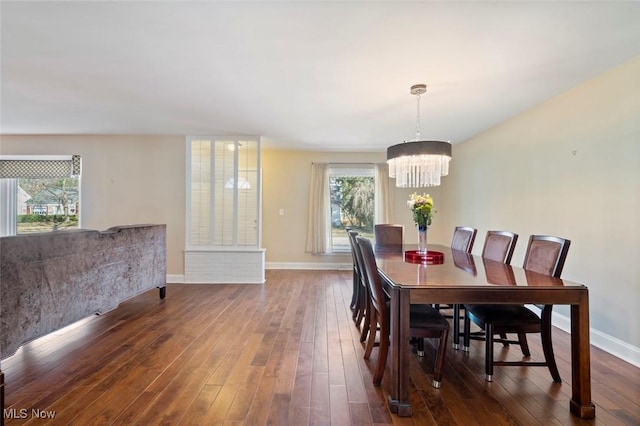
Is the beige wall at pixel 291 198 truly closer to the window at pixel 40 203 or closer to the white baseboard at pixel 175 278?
the white baseboard at pixel 175 278

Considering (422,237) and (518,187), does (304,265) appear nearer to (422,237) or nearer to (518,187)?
(422,237)

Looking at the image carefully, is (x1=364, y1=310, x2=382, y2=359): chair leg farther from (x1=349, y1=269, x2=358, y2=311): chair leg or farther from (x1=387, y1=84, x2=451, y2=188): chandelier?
Result: (x1=387, y1=84, x2=451, y2=188): chandelier

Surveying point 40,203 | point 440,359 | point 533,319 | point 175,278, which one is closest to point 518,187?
point 533,319

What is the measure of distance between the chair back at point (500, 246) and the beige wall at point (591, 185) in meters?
0.86

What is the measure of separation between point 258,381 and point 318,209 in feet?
12.8

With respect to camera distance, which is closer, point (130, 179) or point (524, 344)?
point (524, 344)

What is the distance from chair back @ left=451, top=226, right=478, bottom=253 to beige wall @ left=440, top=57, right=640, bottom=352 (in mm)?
853

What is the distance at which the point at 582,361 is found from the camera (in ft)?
5.20

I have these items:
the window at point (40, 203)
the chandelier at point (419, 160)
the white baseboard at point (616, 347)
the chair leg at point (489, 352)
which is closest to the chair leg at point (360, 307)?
the chair leg at point (489, 352)

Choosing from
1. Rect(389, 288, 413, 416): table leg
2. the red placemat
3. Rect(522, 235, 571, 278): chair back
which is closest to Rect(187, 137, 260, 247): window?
the red placemat

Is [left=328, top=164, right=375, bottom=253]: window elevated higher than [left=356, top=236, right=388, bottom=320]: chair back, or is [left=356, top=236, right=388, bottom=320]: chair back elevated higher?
[left=328, top=164, right=375, bottom=253]: window

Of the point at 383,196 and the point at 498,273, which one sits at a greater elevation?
the point at 383,196

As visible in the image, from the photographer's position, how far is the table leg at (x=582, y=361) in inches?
62.3

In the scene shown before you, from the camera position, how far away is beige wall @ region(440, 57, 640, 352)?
2.27 metres
